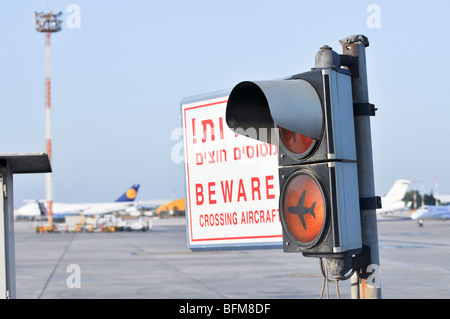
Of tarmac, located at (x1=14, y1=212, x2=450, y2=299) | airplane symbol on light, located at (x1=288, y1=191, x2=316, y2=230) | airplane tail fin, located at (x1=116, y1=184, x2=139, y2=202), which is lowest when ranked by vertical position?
tarmac, located at (x1=14, y1=212, x2=450, y2=299)

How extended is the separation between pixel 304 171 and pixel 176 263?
1007 inches

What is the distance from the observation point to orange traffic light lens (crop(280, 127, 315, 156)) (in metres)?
3.13

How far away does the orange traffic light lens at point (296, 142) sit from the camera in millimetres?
3127

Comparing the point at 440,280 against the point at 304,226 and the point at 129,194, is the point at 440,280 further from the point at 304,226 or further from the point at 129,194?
the point at 129,194

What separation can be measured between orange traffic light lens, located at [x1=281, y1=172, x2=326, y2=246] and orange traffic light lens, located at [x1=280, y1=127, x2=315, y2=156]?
12 cm

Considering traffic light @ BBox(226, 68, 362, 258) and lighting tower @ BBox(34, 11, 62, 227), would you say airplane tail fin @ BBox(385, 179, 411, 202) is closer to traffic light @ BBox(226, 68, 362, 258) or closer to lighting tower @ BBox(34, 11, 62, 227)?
lighting tower @ BBox(34, 11, 62, 227)

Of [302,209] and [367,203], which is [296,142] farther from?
[367,203]

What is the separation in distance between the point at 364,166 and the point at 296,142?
345mm

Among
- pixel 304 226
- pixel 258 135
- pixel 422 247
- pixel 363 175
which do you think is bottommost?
pixel 422 247

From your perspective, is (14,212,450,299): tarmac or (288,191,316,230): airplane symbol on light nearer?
(288,191,316,230): airplane symbol on light

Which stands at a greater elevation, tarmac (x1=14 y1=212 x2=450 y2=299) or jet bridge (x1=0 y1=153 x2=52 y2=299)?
jet bridge (x1=0 y1=153 x2=52 y2=299)

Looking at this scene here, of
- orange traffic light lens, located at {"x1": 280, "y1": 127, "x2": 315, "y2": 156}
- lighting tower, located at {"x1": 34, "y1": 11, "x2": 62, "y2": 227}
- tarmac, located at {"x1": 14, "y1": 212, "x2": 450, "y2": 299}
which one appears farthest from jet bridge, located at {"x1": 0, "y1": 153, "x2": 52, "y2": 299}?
lighting tower, located at {"x1": 34, "y1": 11, "x2": 62, "y2": 227}

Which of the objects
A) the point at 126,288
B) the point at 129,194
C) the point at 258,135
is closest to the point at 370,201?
the point at 258,135

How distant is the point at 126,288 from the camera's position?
762 inches
